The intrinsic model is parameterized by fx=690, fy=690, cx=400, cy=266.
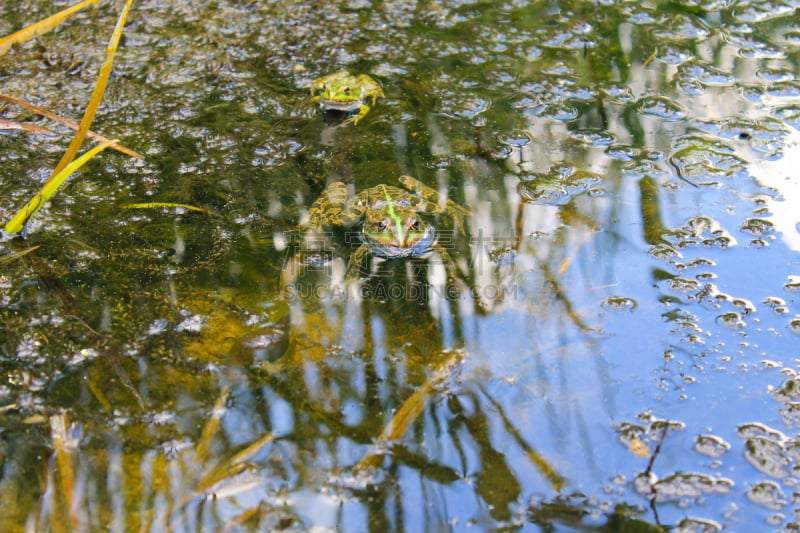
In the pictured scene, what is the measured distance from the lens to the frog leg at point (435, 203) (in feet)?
12.4

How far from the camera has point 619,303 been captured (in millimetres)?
3189

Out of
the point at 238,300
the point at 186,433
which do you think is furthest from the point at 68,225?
the point at 186,433

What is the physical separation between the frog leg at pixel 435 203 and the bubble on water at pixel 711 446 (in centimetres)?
159

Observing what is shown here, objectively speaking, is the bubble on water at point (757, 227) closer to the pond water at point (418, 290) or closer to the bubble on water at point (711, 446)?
the pond water at point (418, 290)

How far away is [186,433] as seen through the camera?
8.89 ft

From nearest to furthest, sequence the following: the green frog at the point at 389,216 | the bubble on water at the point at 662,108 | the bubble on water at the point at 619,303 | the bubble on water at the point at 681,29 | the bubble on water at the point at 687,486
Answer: the bubble on water at the point at 687,486, the bubble on water at the point at 619,303, the green frog at the point at 389,216, the bubble on water at the point at 662,108, the bubble on water at the point at 681,29

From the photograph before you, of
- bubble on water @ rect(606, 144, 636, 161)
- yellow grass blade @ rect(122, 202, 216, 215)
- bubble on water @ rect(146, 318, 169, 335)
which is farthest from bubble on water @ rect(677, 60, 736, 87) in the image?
bubble on water @ rect(146, 318, 169, 335)

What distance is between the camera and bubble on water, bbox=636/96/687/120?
4.53m

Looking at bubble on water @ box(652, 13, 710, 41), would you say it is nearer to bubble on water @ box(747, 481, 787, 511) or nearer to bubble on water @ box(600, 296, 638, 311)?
bubble on water @ box(600, 296, 638, 311)

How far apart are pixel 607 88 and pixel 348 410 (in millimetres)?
3194

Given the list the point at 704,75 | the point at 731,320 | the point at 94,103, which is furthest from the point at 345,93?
the point at 731,320

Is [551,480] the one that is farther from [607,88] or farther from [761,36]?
[761,36]

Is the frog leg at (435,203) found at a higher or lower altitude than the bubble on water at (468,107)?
lower

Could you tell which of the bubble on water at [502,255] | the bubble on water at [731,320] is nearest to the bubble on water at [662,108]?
the bubble on water at [502,255]
